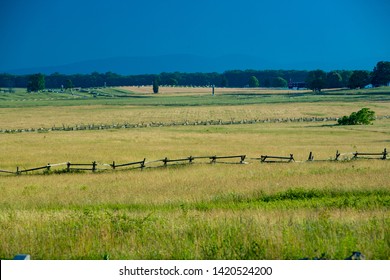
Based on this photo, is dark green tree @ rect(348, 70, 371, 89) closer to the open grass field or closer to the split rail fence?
the open grass field

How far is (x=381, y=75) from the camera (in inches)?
7372

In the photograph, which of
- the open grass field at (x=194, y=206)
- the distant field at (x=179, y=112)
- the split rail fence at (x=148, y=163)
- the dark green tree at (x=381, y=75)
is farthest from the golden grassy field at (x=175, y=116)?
the dark green tree at (x=381, y=75)

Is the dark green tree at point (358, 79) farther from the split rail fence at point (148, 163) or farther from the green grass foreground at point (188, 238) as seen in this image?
the green grass foreground at point (188, 238)

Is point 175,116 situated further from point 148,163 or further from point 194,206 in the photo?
point 194,206

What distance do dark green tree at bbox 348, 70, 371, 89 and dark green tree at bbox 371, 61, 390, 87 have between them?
7.76 ft

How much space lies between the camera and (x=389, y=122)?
86250 mm

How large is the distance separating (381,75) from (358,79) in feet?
24.0

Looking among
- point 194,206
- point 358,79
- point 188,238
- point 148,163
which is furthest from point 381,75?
point 188,238

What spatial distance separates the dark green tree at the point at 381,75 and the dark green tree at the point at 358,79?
236cm

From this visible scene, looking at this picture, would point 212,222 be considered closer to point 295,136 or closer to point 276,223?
point 276,223

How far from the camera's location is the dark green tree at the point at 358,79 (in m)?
189

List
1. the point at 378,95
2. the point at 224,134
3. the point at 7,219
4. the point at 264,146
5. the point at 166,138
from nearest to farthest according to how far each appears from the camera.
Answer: the point at 7,219 → the point at 264,146 → the point at 166,138 → the point at 224,134 → the point at 378,95
